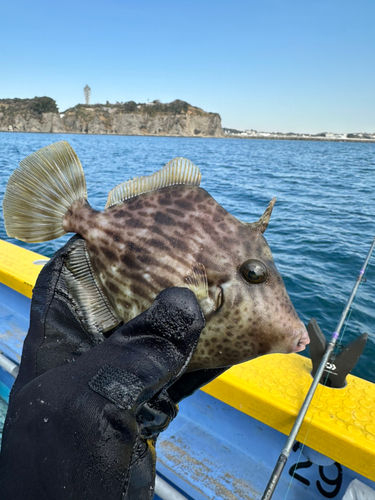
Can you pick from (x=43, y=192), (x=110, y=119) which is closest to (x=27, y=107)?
(x=110, y=119)

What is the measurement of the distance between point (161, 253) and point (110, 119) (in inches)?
5503

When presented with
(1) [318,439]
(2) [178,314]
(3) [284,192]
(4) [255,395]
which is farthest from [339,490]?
(3) [284,192]

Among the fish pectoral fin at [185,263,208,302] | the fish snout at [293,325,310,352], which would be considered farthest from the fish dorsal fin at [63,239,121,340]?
the fish snout at [293,325,310,352]

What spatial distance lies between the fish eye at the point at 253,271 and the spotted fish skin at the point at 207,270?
0.02 m

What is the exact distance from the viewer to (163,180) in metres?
1.63

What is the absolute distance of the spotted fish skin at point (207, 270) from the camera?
4.71 feet

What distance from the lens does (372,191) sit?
2027 centimetres

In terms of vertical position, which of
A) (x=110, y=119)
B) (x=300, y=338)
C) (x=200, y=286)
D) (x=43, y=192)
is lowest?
(x=110, y=119)

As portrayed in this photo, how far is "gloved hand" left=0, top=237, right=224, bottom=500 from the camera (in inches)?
39.0

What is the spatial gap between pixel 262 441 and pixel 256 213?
9.25 metres

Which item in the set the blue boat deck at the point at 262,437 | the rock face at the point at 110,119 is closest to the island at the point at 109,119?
the rock face at the point at 110,119

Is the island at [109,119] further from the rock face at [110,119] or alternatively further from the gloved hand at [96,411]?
the gloved hand at [96,411]

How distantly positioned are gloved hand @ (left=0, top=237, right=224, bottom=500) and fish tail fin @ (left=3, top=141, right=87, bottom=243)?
29.5 inches

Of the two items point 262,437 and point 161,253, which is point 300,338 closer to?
point 161,253
